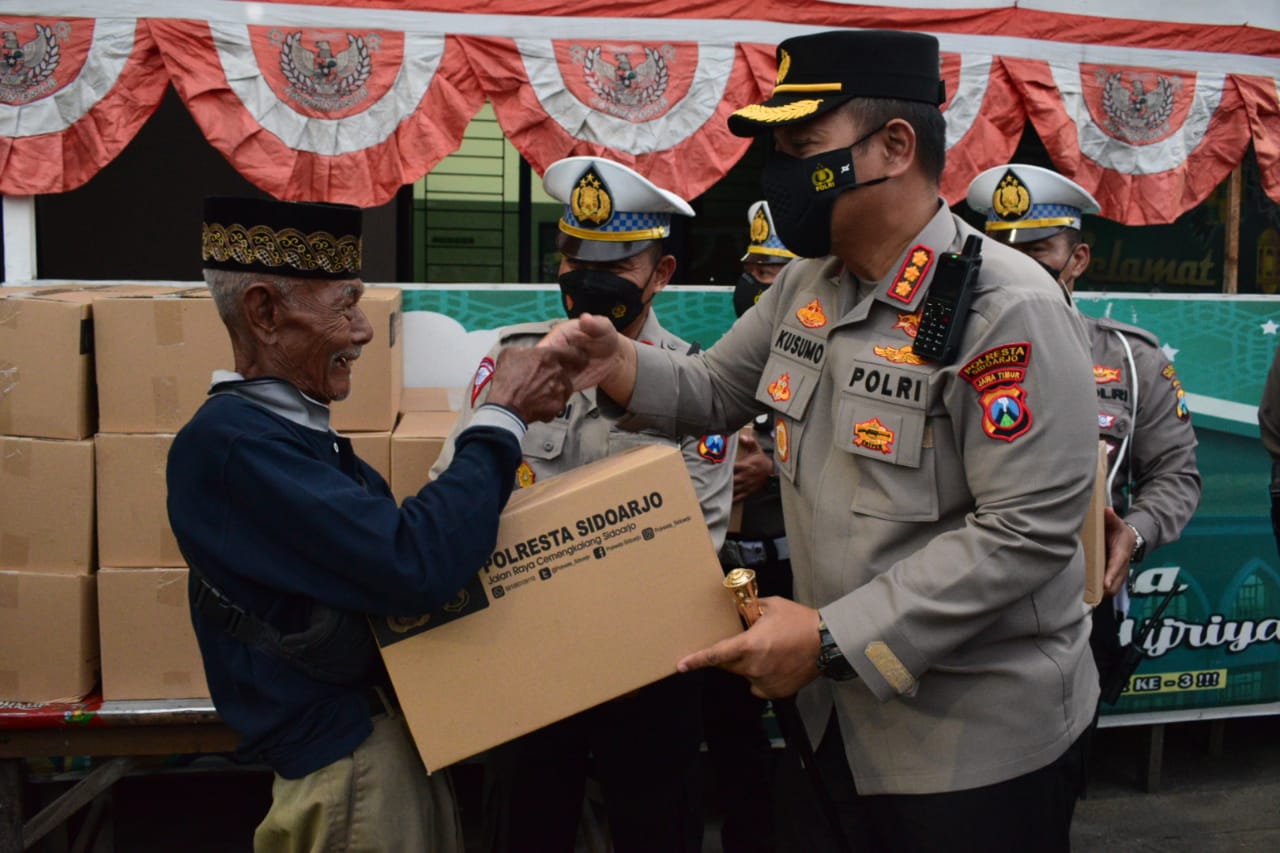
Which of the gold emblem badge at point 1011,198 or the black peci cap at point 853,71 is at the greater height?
the black peci cap at point 853,71

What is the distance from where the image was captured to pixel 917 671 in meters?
1.86

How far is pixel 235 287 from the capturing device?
6.59ft

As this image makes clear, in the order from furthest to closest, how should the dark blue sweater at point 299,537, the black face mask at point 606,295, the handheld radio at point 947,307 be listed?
the black face mask at point 606,295 → the handheld radio at point 947,307 → the dark blue sweater at point 299,537

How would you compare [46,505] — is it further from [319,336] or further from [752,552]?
→ [752,552]

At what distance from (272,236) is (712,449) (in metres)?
1.59

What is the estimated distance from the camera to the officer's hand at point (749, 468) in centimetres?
384

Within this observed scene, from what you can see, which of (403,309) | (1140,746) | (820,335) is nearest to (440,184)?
(403,309)

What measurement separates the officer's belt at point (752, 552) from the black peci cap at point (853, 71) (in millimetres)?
2080

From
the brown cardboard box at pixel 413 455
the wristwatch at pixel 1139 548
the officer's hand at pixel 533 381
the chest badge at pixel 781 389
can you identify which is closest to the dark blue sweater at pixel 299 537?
the officer's hand at pixel 533 381

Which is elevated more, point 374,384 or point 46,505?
point 374,384

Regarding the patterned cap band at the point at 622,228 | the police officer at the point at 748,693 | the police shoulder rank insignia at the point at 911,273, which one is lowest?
the police officer at the point at 748,693

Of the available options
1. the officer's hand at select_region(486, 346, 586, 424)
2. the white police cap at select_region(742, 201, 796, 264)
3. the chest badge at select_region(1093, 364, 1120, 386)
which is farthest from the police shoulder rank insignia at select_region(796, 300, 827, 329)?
the white police cap at select_region(742, 201, 796, 264)

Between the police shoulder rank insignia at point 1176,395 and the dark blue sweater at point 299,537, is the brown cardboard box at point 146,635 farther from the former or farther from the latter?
the police shoulder rank insignia at point 1176,395

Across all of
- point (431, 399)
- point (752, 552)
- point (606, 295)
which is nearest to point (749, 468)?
point (752, 552)
